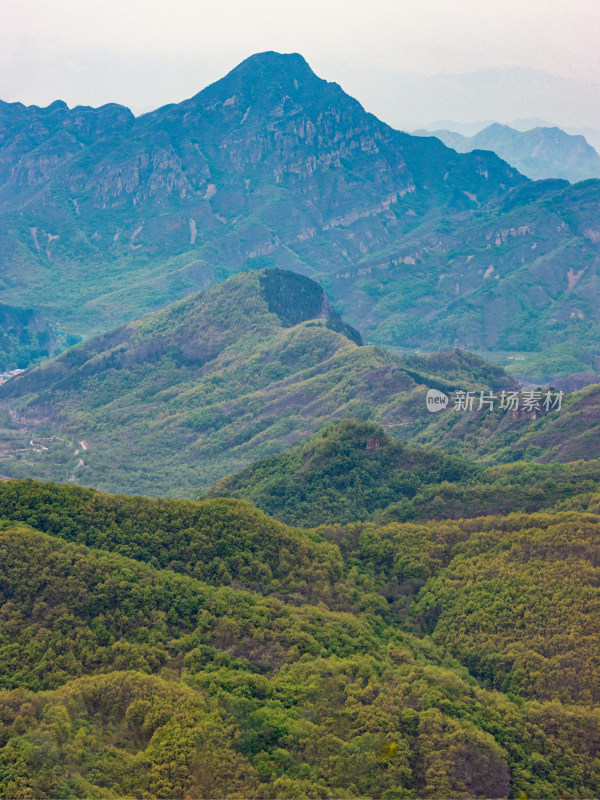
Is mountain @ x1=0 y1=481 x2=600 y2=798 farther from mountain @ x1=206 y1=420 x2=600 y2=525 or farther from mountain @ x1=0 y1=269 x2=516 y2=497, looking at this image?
mountain @ x1=0 y1=269 x2=516 y2=497

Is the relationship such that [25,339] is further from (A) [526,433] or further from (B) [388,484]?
(B) [388,484]

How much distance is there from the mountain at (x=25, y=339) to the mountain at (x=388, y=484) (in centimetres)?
10231

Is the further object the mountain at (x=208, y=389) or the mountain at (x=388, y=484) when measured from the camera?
the mountain at (x=208, y=389)

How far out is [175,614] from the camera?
42062 mm

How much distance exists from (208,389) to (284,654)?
79.4 metres

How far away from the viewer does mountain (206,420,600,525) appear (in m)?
61.6

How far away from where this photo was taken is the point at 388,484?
69938mm

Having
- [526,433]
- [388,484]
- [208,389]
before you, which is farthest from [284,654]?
[208,389]

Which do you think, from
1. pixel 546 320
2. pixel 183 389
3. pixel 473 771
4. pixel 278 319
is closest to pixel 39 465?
pixel 183 389

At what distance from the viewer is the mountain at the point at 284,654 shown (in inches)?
Result: 1319

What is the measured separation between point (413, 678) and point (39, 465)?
70.3 m

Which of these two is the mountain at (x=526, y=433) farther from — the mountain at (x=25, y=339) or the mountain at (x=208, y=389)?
the mountain at (x=25, y=339)

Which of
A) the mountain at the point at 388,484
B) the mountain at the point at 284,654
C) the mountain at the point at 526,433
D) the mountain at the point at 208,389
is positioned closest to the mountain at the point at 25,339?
the mountain at the point at 208,389

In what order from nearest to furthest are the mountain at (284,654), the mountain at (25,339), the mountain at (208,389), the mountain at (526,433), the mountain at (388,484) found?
the mountain at (284,654) < the mountain at (388,484) < the mountain at (526,433) < the mountain at (208,389) < the mountain at (25,339)
